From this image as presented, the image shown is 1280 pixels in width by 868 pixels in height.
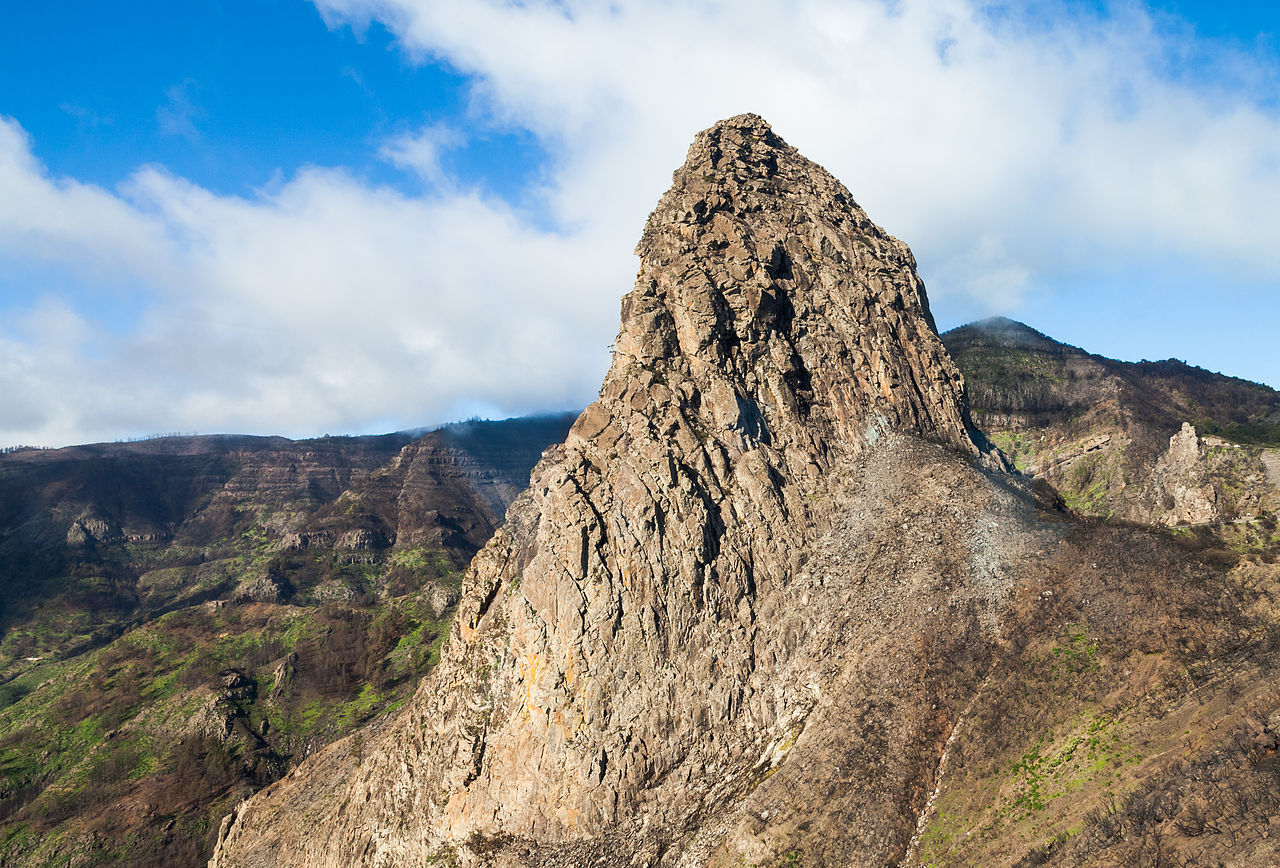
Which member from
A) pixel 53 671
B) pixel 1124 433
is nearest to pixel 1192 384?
pixel 1124 433

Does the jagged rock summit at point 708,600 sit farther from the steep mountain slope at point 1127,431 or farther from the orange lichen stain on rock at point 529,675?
the steep mountain slope at point 1127,431

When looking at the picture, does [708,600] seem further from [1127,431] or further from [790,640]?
[1127,431]

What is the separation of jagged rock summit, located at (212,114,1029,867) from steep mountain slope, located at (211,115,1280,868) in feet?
0.58

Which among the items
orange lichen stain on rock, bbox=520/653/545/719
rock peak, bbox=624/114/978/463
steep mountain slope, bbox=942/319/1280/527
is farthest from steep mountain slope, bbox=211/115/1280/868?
steep mountain slope, bbox=942/319/1280/527

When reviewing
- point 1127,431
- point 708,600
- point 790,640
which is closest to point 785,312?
point 708,600

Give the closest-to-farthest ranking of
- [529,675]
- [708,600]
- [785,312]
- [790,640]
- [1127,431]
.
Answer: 1. [790,640]
2. [529,675]
3. [708,600]
4. [785,312]
5. [1127,431]

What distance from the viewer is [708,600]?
4544 centimetres

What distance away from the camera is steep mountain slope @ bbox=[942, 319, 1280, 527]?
9800cm

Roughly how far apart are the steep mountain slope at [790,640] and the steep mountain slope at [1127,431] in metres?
25.9

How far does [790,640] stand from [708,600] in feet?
19.0

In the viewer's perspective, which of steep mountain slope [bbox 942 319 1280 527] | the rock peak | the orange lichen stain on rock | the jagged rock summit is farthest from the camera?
steep mountain slope [bbox 942 319 1280 527]

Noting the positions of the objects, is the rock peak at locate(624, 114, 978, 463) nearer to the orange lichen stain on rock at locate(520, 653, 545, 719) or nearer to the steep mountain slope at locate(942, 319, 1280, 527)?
the orange lichen stain on rock at locate(520, 653, 545, 719)

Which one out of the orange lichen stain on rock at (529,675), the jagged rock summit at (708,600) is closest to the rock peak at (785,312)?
the jagged rock summit at (708,600)

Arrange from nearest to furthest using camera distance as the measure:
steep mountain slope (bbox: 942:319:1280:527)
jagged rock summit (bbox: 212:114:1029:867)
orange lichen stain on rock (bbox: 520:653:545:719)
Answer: jagged rock summit (bbox: 212:114:1029:867)
orange lichen stain on rock (bbox: 520:653:545:719)
steep mountain slope (bbox: 942:319:1280:527)
